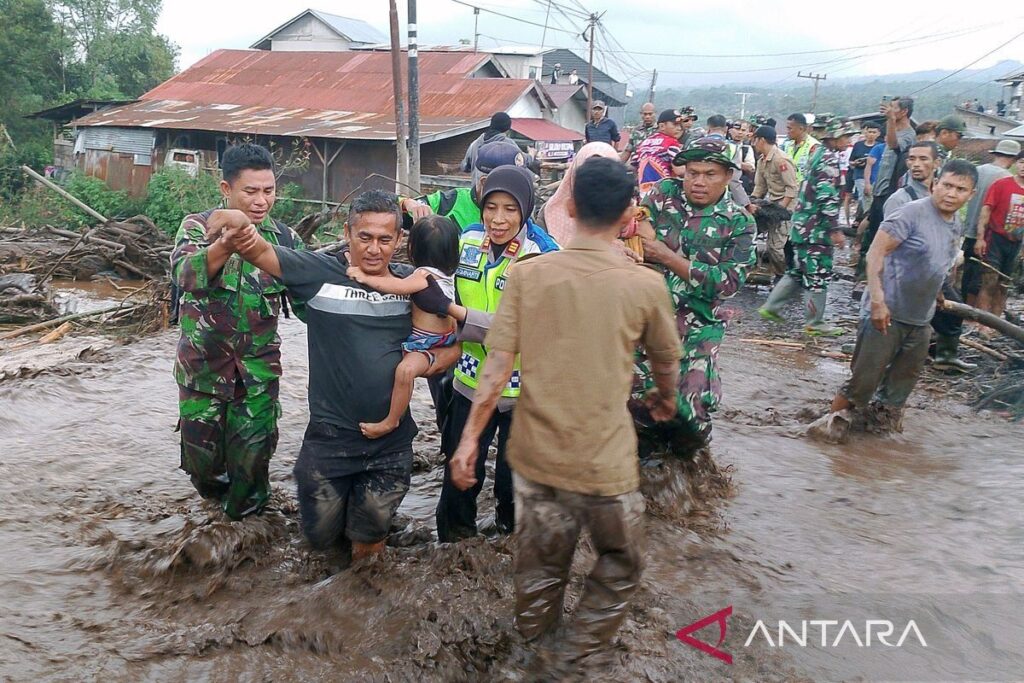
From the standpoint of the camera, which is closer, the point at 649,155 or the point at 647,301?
the point at 647,301

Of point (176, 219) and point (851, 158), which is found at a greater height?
point (851, 158)

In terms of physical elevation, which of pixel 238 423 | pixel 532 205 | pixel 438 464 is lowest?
pixel 438 464

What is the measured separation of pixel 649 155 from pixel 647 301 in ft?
18.7

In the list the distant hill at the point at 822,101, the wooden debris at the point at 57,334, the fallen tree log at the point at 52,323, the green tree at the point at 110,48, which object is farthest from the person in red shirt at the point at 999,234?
the distant hill at the point at 822,101

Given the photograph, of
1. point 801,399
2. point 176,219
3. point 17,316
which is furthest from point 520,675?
point 176,219

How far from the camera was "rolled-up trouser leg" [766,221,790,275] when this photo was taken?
1049 cm

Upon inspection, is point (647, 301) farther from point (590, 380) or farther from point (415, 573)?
point (415, 573)

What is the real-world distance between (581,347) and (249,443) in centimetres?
191

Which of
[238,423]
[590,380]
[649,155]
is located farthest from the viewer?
[649,155]

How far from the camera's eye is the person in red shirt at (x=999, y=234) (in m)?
8.16

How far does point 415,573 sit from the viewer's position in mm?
3617

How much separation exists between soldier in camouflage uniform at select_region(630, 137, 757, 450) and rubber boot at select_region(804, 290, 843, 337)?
503 centimetres

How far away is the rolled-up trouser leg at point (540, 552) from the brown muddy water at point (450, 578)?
0.18 m

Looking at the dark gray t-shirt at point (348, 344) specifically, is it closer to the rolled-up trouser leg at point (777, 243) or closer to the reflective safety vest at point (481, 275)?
the reflective safety vest at point (481, 275)
